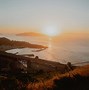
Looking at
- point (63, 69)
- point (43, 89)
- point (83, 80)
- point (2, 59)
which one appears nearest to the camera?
point (43, 89)

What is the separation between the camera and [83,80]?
9219 mm

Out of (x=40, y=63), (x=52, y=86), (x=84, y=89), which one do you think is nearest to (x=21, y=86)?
(x=52, y=86)

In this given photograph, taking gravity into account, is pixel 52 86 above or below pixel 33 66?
above

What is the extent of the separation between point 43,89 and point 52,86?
2.29 ft

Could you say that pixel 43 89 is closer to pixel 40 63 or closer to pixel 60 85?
pixel 60 85

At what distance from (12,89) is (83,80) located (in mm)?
3988

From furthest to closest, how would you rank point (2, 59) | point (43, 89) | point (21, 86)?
point (2, 59) < point (21, 86) < point (43, 89)

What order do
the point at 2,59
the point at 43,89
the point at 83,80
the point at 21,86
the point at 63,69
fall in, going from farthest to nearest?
the point at 2,59 → the point at 63,69 → the point at 83,80 → the point at 21,86 → the point at 43,89

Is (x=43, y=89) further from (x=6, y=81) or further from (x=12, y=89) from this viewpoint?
(x=6, y=81)

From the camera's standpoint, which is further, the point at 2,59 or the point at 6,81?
the point at 2,59

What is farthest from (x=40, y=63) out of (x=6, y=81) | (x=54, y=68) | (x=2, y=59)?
(x=6, y=81)

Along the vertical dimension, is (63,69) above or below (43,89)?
below

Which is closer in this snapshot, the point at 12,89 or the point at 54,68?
the point at 12,89

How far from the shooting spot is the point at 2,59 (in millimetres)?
25172
